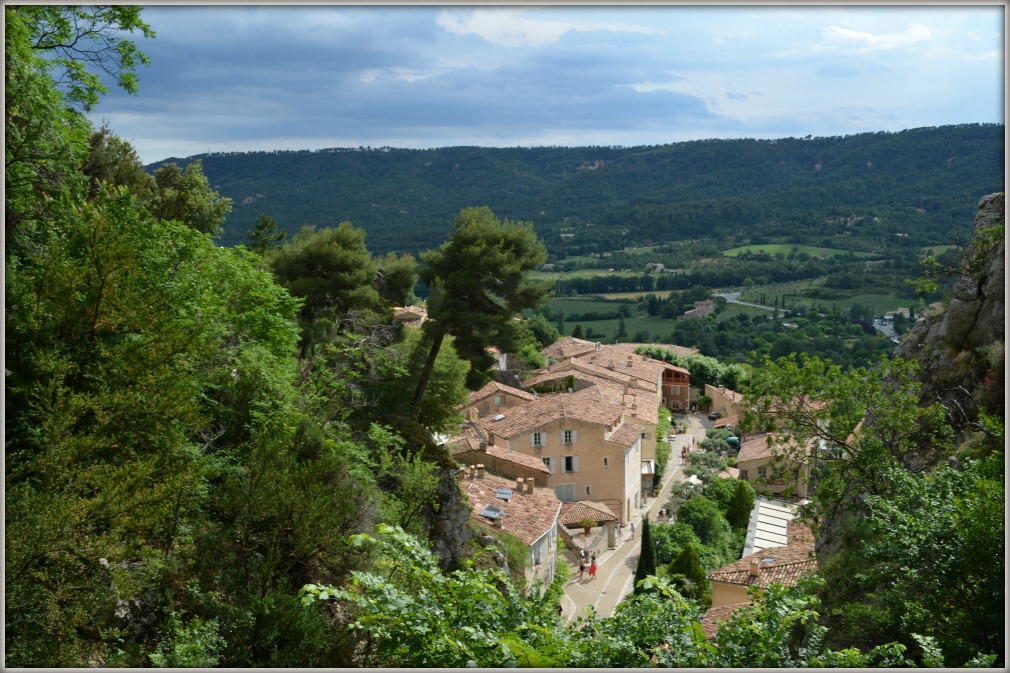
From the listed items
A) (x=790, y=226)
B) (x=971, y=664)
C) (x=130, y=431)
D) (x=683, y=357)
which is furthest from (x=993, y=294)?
(x=790, y=226)

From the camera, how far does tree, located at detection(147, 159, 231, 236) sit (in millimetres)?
28125

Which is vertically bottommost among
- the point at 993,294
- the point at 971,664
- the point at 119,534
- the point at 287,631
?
the point at 287,631

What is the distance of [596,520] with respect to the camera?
120ft

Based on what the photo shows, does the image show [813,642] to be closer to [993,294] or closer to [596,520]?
[993,294]

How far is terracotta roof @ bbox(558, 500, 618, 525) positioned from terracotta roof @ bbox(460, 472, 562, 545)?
5301 mm

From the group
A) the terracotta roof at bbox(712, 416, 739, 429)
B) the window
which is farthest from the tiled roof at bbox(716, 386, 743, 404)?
the window

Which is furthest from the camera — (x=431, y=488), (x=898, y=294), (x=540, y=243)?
(x=898, y=294)

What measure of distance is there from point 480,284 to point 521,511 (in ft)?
29.6

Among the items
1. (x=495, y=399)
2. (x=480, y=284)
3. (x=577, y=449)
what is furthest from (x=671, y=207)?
(x=480, y=284)

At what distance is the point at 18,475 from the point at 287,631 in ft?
12.9

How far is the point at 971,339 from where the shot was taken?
1738cm

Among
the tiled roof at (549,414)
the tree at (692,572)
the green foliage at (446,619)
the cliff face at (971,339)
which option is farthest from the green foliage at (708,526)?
the green foliage at (446,619)

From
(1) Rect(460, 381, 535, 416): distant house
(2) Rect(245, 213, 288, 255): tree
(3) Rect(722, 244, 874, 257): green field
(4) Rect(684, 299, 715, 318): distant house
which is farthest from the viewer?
(3) Rect(722, 244, 874, 257): green field

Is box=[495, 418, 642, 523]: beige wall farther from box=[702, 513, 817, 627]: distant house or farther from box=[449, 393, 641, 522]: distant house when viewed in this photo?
box=[702, 513, 817, 627]: distant house
